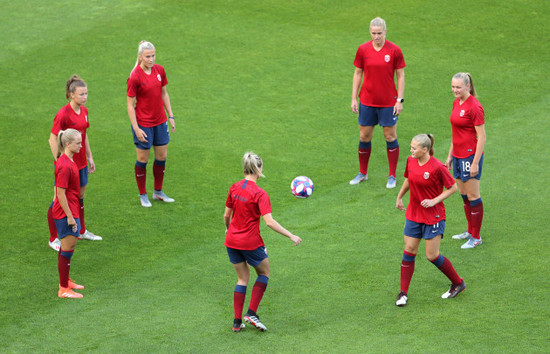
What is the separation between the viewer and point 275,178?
12977 mm

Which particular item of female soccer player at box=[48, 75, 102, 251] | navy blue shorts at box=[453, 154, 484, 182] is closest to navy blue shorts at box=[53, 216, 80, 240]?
female soccer player at box=[48, 75, 102, 251]

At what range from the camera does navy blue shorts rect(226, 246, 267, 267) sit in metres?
8.35

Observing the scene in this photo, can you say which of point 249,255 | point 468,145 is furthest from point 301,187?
point 249,255

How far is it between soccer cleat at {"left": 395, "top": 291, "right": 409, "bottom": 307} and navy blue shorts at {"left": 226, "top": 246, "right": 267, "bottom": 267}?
1.71m

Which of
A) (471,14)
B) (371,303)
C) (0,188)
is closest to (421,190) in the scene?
(371,303)

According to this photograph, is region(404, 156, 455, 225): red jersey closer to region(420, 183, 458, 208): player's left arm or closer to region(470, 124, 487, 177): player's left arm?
region(420, 183, 458, 208): player's left arm

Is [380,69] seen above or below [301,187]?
above

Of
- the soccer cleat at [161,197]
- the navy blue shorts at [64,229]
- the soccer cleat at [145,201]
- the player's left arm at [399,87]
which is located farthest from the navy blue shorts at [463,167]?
the navy blue shorts at [64,229]

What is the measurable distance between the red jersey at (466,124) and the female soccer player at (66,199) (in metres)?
4.83

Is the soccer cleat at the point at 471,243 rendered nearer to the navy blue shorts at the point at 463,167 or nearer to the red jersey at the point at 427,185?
the navy blue shorts at the point at 463,167

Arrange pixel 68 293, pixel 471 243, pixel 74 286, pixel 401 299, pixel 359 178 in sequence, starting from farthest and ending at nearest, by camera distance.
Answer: pixel 359 178 → pixel 471 243 → pixel 74 286 → pixel 68 293 → pixel 401 299

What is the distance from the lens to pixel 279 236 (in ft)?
37.1

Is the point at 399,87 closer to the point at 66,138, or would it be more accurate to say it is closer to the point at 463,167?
the point at 463,167

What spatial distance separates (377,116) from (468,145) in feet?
8.88
